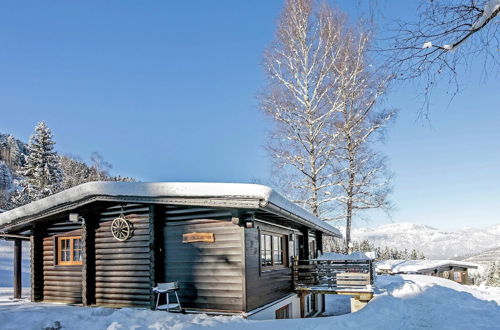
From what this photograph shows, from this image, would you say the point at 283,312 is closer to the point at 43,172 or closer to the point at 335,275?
the point at 335,275

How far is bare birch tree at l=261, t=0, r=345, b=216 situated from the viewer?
56.1ft

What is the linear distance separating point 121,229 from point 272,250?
4.23 meters

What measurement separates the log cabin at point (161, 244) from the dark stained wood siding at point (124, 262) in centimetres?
3

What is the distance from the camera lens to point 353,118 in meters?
18.7

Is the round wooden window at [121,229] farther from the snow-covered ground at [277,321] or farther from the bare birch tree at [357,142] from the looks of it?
the bare birch tree at [357,142]

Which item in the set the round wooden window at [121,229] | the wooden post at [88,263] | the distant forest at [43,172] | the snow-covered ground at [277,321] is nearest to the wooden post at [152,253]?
the snow-covered ground at [277,321]

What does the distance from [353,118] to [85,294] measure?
1412cm

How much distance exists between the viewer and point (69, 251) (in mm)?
11078

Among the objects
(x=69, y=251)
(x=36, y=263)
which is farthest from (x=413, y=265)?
(x=36, y=263)

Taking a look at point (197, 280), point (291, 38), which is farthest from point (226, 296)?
point (291, 38)

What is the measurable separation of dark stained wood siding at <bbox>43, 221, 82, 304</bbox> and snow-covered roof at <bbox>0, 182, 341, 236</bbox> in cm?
84

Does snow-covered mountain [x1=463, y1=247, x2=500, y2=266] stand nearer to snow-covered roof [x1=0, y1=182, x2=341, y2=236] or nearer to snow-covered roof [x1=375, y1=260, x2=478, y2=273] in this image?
snow-covered roof [x1=375, y1=260, x2=478, y2=273]

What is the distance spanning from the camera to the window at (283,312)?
36.3 ft

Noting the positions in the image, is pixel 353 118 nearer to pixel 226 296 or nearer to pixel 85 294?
pixel 226 296
